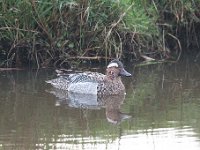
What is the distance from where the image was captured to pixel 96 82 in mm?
12195

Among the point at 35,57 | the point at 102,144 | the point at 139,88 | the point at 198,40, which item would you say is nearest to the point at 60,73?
the point at 35,57

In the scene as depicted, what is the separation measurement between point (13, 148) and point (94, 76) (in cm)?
393

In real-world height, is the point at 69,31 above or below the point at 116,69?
above

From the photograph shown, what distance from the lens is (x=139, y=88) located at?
11977 mm

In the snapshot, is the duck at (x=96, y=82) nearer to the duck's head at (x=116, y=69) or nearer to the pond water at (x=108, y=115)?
the duck's head at (x=116, y=69)

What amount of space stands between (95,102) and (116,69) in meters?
1.07

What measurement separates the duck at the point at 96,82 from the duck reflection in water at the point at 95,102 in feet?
0.33

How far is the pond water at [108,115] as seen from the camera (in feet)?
28.6

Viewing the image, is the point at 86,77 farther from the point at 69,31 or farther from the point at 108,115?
the point at 108,115

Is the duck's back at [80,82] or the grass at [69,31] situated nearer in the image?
the duck's back at [80,82]

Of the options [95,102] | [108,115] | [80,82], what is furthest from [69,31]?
[108,115]

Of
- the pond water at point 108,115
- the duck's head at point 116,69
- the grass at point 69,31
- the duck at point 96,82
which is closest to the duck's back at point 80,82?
the duck at point 96,82

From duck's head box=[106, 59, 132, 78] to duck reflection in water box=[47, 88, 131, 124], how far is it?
0.48m

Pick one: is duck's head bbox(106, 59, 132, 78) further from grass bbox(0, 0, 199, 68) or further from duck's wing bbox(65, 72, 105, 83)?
grass bbox(0, 0, 199, 68)
